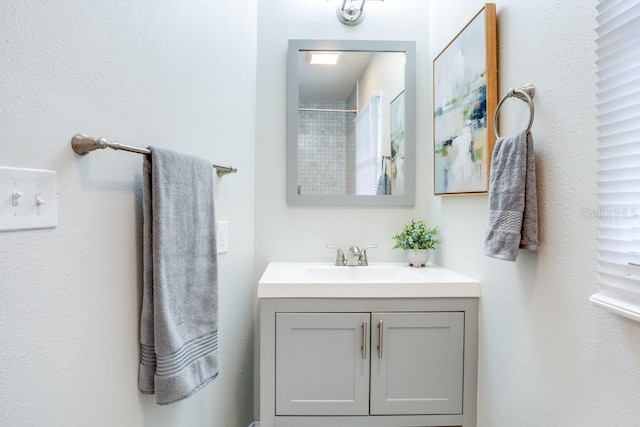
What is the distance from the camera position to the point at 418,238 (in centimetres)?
192

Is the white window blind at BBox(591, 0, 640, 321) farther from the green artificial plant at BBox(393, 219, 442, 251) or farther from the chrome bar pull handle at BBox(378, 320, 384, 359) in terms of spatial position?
the green artificial plant at BBox(393, 219, 442, 251)

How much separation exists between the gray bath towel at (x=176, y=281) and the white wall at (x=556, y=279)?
3.23 ft

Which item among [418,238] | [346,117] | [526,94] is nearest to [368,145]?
[346,117]

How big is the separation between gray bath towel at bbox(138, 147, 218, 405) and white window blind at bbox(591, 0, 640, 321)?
3.28 ft

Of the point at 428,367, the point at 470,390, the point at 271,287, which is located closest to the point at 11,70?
the point at 271,287

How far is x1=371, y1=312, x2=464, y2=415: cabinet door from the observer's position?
1520mm

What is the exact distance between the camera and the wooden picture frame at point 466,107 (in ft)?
4.46

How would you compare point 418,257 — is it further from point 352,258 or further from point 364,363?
point 364,363

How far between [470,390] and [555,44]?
4.26ft

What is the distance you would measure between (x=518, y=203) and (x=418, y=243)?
0.85 meters

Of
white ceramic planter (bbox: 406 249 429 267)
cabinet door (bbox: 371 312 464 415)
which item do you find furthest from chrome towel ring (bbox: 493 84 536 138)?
white ceramic planter (bbox: 406 249 429 267)

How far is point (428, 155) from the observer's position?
2.07 metres

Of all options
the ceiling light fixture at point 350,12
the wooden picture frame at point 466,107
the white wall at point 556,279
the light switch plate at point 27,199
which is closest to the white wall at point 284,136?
the ceiling light fixture at point 350,12

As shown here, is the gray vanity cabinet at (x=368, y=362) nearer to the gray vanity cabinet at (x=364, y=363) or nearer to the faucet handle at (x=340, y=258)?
the gray vanity cabinet at (x=364, y=363)
